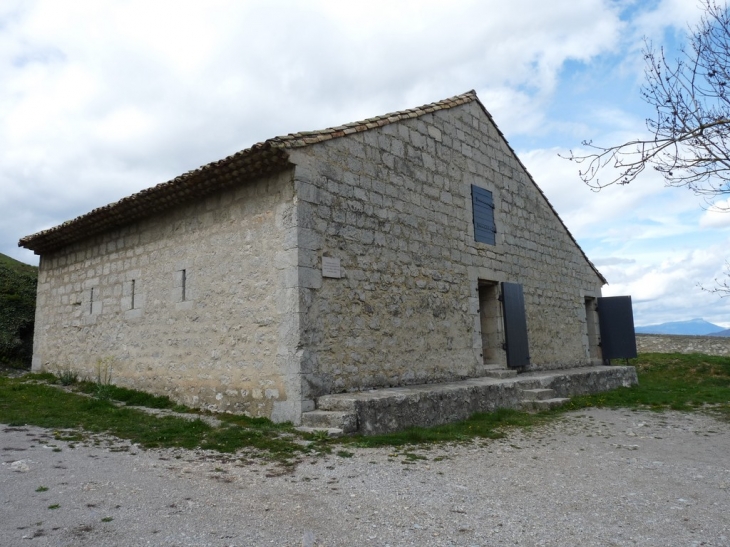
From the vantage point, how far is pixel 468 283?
944 centimetres

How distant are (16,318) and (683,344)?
20.5m

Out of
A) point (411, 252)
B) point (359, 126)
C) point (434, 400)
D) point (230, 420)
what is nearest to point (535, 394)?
point (434, 400)

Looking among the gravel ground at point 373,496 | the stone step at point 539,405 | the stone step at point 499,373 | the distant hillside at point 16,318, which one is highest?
the distant hillside at point 16,318

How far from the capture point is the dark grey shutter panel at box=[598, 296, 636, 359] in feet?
44.2

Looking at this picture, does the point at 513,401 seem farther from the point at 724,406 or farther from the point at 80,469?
the point at 80,469

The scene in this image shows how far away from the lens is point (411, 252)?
8.30 metres

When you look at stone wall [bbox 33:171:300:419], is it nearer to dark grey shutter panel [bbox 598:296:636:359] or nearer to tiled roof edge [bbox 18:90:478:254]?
tiled roof edge [bbox 18:90:478:254]

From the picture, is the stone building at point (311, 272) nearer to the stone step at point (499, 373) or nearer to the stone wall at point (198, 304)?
the stone wall at point (198, 304)

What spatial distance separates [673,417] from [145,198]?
28.5ft

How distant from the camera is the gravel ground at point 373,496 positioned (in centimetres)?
320

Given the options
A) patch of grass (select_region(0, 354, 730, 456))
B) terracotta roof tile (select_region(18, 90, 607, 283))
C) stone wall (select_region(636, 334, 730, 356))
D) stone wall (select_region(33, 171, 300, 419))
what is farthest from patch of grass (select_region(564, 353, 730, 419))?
terracotta roof tile (select_region(18, 90, 607, 283))

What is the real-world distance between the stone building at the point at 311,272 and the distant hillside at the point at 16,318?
1.24 metres

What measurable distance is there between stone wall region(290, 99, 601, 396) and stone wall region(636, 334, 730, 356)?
9.53 metres

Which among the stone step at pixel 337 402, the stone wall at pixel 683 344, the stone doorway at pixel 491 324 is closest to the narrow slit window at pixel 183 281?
the stone step at pixel 337 402
